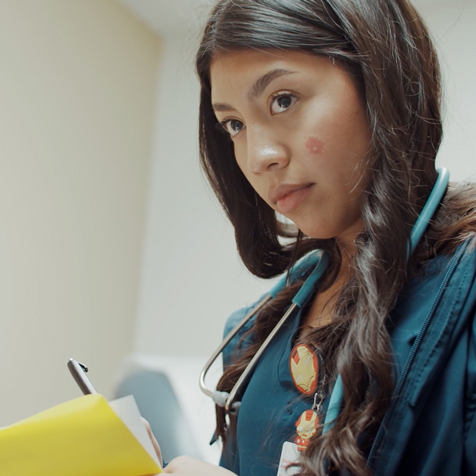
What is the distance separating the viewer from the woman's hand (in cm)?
63

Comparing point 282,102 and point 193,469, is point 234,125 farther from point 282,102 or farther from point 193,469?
point 193,469

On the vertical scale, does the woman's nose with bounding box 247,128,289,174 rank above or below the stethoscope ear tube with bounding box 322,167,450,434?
above

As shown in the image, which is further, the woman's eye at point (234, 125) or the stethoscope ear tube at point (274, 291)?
the stethoscope ear tube at point (274, 291)

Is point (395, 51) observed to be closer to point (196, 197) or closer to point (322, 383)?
point (322, 383)

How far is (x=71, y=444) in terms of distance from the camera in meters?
0.56

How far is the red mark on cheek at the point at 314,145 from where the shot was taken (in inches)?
28.4

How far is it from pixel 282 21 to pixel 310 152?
0.19m

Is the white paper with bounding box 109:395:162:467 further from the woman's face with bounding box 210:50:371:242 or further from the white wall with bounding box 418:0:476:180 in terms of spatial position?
the white wall with bounding box 418:0:476:180

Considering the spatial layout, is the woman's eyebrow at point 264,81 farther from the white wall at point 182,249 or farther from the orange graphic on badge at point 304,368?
the white wall at point 182,249

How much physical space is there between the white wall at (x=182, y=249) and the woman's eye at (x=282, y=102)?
1067 mm

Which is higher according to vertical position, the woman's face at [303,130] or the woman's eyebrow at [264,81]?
the woman's eyebrow at [264,81]

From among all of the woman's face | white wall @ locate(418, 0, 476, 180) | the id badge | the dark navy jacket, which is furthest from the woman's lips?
white wall @ locate(418, 0, 476, 180)

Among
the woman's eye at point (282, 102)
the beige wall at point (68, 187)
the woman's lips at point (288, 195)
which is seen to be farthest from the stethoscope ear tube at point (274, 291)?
the beige wall at point (68, 187)

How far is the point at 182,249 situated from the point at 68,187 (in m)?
0.50
